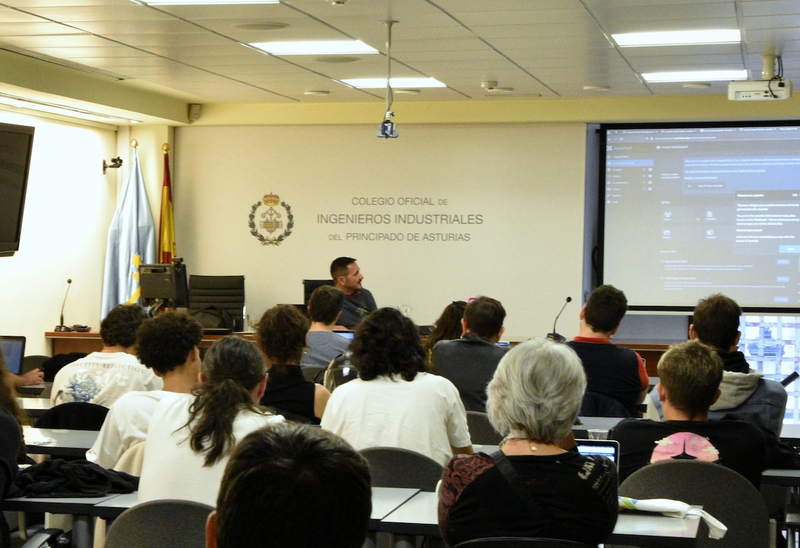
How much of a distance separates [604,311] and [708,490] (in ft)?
6.81

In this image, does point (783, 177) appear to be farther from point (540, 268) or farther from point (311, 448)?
point (311, 448)

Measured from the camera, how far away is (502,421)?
2.41 m

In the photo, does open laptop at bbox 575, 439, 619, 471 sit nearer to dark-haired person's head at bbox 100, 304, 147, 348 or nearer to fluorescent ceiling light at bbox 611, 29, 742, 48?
dark-haired person's head at bbox 100, 304, 147, 348

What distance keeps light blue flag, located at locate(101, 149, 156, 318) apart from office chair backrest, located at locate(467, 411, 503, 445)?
646 cm

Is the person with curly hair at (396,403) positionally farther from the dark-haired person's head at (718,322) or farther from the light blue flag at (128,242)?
the light blue flag at (128,242)

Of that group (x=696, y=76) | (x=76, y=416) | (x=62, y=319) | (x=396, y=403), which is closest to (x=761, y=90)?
(x=696, y=76)

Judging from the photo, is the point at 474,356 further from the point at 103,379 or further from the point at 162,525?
the point at 162,525

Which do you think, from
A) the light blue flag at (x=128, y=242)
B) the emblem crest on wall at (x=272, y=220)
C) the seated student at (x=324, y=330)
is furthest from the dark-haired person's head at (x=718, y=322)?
the light blue flag at (x=128, y=242)

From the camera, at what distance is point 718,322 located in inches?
176

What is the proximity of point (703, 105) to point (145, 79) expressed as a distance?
202 inches

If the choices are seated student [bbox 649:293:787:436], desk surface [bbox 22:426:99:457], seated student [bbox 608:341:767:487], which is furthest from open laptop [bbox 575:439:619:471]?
desk surface [bbox 22:426:99:457]

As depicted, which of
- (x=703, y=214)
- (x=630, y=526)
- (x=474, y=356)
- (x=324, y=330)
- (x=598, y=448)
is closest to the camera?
(x=630, y=526)

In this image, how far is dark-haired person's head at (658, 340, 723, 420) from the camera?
3307 mm

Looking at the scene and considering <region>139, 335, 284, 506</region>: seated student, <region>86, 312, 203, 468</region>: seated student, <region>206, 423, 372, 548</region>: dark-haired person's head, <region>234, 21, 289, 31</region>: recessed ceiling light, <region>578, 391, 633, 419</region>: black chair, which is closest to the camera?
<region>206, 423, 372, 548</region>: dark-haired person's head
